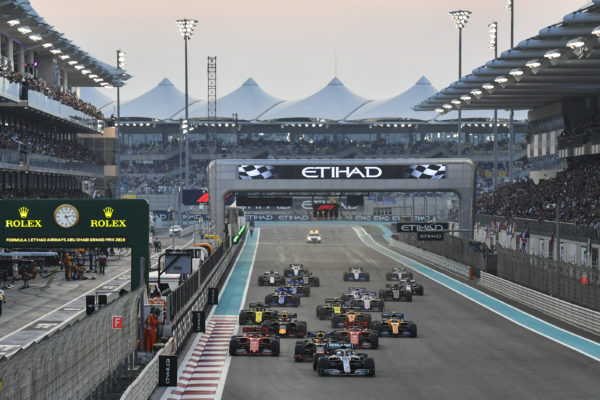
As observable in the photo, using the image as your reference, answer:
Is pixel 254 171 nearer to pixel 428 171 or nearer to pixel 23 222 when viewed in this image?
pixel 428 171

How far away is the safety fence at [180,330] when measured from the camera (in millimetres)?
19797

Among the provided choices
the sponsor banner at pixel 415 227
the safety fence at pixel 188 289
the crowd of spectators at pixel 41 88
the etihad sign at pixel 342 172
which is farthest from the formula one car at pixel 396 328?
the crowd of spectators at pixel 41 88

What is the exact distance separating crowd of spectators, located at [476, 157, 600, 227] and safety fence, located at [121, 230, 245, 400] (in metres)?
18.9

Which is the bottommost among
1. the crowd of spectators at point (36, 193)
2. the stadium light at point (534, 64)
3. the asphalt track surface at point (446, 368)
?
the asphalt track surface at point (446, 368)

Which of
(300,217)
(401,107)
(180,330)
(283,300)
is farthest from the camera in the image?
(401,107)

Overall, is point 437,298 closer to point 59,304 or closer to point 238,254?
point 59,304

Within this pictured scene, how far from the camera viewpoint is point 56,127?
83000mm

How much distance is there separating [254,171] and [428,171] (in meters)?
11.1

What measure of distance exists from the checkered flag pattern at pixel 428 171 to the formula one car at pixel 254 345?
3752cm

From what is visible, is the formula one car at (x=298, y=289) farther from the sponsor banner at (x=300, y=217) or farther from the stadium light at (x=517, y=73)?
the sponsor banner at (x=300, y=217)

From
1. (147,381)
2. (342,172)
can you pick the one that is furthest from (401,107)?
(147,381)

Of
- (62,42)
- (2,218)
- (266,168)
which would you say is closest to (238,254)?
(266,168)

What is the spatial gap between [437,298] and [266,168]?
21823 mm

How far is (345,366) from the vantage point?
24.6m
